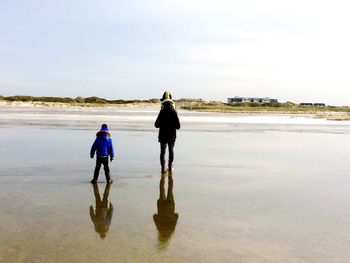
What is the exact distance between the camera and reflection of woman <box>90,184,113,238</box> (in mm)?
5777

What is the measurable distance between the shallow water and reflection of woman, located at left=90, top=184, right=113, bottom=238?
0.02m

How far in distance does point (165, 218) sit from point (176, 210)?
0.51m

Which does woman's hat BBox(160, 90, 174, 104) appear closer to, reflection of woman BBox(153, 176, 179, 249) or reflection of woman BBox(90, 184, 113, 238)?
reflection of woman BBox(153, 176, 179, 249)

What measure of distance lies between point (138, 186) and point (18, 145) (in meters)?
7.69

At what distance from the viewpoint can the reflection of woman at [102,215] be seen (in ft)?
19.0

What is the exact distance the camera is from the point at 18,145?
48.2 feet

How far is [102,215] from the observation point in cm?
647

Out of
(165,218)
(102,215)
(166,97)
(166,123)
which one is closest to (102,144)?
→ (166,123)

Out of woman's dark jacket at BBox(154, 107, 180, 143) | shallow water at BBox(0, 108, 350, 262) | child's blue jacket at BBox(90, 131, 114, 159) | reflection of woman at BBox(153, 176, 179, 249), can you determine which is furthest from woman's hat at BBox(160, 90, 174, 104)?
reflection of woman at BBox(153, 176, 179, 249)

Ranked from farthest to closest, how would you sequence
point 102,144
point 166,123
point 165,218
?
point 166,123, point 102,144, point 165,218

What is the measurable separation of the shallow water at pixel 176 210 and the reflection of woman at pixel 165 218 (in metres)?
0.02

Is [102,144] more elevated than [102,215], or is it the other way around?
[102,144]

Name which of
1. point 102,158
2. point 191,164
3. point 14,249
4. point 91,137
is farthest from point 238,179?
point 91,137

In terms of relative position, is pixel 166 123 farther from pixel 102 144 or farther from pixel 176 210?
pixel 176 210
